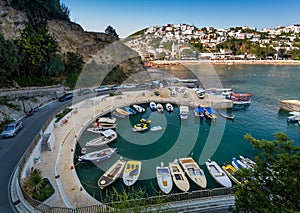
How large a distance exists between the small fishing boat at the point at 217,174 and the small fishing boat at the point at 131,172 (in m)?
4.98

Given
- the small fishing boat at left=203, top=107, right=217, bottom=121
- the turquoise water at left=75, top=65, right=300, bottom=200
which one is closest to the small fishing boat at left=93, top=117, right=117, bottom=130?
the turquoise water at left=75, top=65, right=300, bottom=200

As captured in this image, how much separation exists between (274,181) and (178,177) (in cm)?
752

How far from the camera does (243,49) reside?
11550 cm

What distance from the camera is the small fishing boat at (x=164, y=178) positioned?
11.6 m

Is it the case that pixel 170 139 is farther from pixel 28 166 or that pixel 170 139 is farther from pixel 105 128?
pixel 28 166

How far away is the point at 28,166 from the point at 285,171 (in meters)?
12.8

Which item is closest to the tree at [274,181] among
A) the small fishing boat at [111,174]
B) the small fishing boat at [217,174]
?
the small fishing boat at [217,174]

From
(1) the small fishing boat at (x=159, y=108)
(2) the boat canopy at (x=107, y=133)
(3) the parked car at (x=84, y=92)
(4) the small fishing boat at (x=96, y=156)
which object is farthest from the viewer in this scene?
(3) the parked car at (x=84, y=92)

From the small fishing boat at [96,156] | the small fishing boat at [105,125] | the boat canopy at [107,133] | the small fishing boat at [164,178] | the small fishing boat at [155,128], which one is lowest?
the small fishing boat at [164,178]

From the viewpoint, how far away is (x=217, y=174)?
12953 mm

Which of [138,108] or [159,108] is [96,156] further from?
[159,108]

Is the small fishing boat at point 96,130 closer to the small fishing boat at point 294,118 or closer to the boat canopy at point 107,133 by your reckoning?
the boat canopy at point 107,133

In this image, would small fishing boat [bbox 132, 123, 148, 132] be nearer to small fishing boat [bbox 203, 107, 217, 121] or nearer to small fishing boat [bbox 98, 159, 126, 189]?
small fishing boat [bbox 98, 159, 126, 189]

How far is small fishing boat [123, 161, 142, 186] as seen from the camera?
40.2 feet
